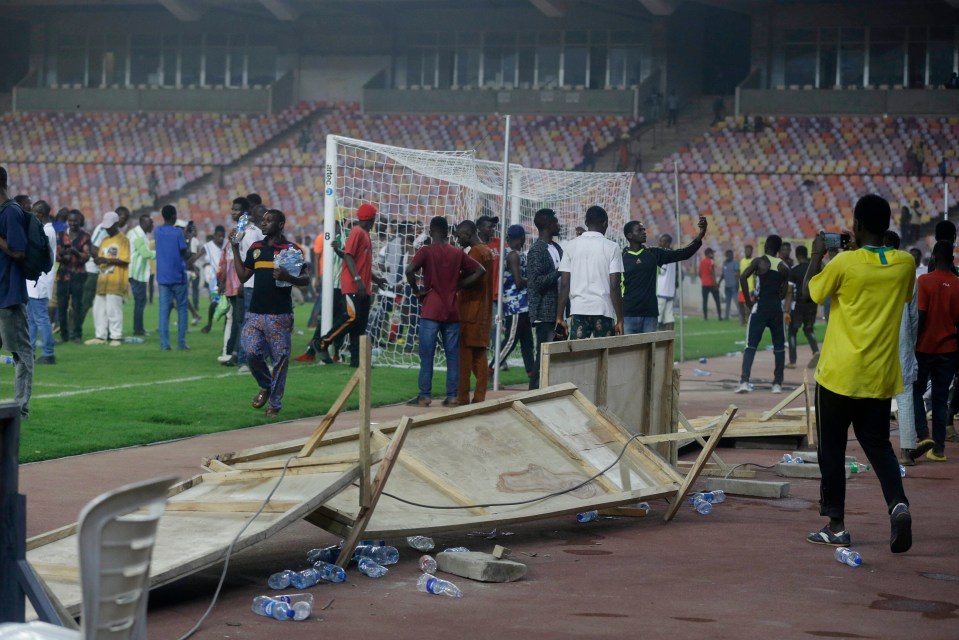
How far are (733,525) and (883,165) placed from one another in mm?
32766

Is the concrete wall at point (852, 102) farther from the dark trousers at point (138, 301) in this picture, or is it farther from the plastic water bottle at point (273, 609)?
the plastic water bottle at point (273, 609)

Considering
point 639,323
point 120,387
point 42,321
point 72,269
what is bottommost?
point 120,387

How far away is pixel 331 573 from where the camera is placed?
20.2 ft

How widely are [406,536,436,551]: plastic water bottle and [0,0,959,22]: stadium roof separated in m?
36.5

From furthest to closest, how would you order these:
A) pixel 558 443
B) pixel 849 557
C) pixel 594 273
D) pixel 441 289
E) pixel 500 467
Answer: pixel 441 289 → pixel 594 273 → pixel 558 443 → pixel 500 467 → pixel 849 557

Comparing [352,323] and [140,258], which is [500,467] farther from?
[140,258]

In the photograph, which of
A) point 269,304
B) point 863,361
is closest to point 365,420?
point 863,361

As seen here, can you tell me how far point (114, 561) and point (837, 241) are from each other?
17.1ft

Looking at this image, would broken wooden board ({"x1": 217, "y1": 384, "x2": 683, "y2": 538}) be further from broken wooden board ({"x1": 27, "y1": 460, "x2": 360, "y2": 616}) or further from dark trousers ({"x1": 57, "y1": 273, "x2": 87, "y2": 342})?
dark trousers ({"x1": 57, "y1": 273, "x2": 87, "y2": 342})

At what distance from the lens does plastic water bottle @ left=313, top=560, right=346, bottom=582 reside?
614cm

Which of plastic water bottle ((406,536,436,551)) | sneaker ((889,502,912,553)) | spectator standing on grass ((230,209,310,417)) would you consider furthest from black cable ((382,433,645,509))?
spectator standing on grass ((230,209,310,417))

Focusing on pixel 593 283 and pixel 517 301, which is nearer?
pixel 593 283

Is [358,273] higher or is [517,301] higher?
[358,273]

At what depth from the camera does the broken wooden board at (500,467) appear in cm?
676
